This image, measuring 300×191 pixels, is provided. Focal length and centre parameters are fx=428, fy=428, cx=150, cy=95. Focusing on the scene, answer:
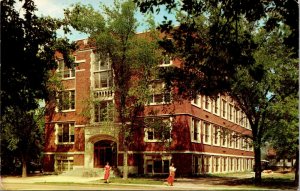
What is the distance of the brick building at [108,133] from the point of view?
36.7 metres

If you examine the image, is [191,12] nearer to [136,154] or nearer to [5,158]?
[136,154]

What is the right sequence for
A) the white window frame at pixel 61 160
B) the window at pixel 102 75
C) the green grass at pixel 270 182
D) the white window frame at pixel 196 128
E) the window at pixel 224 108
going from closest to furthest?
the green grass at pixel 270 182
the white window frame at pixel 196 128
the window at pixel 102 75
the white window frame at pixel 61 160
the window at pixel 224 108

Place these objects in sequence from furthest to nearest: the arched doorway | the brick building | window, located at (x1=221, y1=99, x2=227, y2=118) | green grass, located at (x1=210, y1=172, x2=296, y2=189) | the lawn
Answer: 1. window, located at (x1=221, y1=99, x2=227, y2=118)
2. the arched doorway
3. the brick building
4. the lawn
5. green grass, located at (x1=210, y1=172, x2=296, y2=189)

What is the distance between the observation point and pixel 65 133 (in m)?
43.1

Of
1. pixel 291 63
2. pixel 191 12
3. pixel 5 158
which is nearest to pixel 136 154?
pixel 5 158

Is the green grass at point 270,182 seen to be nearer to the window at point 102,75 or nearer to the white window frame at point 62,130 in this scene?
the window at point 102,75

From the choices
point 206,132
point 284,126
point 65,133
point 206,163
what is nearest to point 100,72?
point 65,133

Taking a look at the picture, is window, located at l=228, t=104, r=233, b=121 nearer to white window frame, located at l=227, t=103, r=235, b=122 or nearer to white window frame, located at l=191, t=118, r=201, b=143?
white window frame, located at l=227, t=103, r=235, b=122

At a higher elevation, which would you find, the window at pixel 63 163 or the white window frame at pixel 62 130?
the white window frame at pixel 62 130

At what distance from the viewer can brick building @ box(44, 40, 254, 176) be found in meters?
36.7

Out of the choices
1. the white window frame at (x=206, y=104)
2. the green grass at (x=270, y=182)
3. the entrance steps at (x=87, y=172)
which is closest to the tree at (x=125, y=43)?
the entrance steps at (x=87, y=172)

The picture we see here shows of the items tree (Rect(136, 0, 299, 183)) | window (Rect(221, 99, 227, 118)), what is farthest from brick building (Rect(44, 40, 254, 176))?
tree (Rect(136, 0, 299, 183))

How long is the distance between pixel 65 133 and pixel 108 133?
679 cm

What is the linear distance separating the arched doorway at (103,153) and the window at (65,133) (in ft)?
10.8
